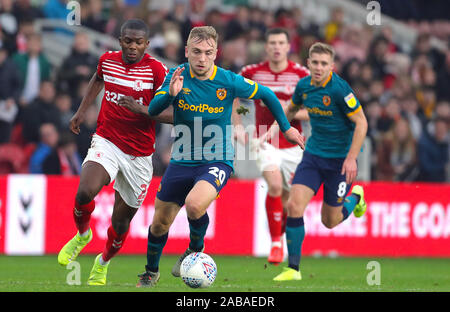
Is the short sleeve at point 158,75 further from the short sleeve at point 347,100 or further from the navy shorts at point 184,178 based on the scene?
the short sleeve at point 347,100

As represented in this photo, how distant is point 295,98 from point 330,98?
0.48m

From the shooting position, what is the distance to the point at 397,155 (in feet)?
53.9

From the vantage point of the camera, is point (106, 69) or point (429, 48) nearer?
point (106, 69)

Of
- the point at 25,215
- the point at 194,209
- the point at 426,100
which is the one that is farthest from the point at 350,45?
the point at 194,209

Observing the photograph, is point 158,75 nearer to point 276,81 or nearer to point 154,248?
point 154,248

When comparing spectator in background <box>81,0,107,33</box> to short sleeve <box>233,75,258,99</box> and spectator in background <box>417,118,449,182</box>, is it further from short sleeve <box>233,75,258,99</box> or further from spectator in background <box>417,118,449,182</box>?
short sleeve <box>233,75,258,99</box>

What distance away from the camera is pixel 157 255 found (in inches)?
355

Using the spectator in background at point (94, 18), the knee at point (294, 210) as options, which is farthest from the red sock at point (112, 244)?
the spectator in background at point (94, 18)

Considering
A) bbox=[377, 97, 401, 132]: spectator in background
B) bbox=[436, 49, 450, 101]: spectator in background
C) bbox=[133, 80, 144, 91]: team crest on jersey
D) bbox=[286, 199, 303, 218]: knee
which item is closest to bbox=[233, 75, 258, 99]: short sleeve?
bbox=[133, 80, 144, 91]: team crest on jersey

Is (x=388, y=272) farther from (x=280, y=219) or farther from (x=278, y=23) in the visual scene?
(x=278, y=23)

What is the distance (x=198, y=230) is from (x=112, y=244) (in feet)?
3.63

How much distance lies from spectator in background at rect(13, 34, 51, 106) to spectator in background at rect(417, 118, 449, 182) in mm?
6874

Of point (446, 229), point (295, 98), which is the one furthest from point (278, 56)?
point (446, 229)

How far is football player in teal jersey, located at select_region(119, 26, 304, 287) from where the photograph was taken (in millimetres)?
8484
